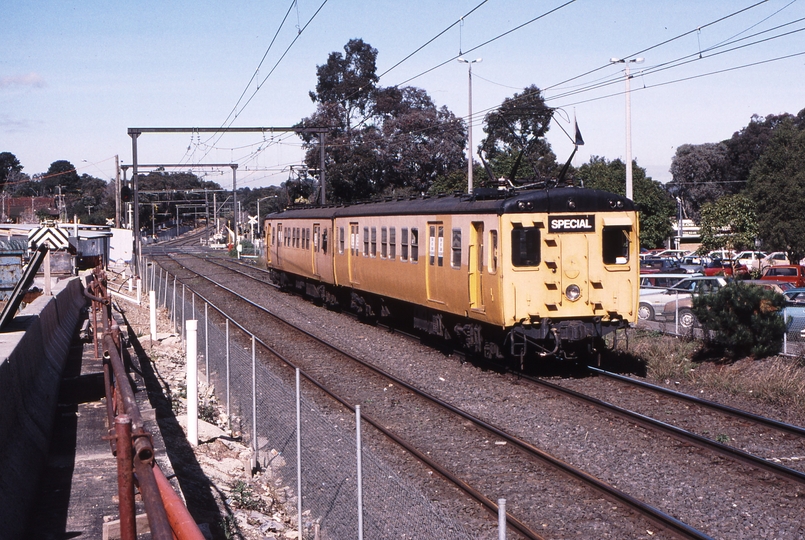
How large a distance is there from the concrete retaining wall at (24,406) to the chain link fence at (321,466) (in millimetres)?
2360

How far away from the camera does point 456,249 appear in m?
15.3

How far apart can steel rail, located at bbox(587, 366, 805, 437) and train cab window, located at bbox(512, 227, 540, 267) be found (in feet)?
7.90

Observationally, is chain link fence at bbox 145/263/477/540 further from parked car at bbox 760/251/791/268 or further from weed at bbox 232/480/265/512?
parked car at bbox 760/251/791/268

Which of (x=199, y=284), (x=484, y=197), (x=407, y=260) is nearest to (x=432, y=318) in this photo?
(x=407, y=260)

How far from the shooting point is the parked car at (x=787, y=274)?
35781mm

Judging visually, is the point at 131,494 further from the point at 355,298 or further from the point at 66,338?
the point at 355,298

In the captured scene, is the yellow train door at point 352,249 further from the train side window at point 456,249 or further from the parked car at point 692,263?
the parked car at point 692,263

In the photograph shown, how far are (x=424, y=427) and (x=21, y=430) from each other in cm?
517

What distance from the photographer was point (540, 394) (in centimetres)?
1318

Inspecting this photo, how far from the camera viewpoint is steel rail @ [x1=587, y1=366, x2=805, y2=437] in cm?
1059

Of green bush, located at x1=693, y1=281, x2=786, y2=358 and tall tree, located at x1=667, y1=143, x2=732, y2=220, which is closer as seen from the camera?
green bush, located at x1=693, y1=281, x2=786, y2=358

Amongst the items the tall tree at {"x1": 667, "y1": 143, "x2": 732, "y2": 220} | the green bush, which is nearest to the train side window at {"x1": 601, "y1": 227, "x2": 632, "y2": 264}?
the green bush

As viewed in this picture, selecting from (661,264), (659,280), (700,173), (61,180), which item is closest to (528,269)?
(659,280)

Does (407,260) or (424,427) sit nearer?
(424,427)
